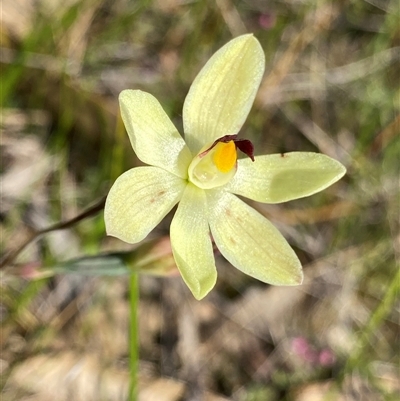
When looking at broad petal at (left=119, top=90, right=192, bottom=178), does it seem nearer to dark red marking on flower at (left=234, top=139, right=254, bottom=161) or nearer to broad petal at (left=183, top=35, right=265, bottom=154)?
broad petal at (left=183, top=35, right=265, bottom=154)

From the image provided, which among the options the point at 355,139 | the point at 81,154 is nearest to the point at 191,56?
the point at 81,154

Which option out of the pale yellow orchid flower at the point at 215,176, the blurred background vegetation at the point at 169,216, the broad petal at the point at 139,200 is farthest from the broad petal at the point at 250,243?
the blurred background vegetation at the point at 169,216

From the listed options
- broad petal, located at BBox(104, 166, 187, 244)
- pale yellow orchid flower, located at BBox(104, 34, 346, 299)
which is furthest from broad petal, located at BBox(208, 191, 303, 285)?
broad petal, located at BBox(104, 166, 187, 244)

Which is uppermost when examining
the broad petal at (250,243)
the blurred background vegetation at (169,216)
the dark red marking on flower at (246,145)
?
the dark red marking on flower at (246,145)

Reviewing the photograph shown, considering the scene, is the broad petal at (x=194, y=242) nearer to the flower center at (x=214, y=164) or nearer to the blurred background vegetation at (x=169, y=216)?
the flower center at (x=214, y=164)

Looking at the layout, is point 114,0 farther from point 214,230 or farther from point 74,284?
point 214,230

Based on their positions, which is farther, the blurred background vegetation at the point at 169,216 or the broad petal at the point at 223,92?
the blurred background vegetation at the point at 169,216
